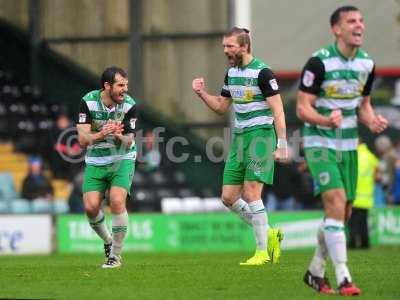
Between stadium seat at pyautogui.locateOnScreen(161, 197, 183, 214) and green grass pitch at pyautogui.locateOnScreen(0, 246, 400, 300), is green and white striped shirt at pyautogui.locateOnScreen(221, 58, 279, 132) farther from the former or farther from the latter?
stadium seat at pyautogui.locateOnScreen(161, 197, 183, 214)

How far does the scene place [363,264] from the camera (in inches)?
581

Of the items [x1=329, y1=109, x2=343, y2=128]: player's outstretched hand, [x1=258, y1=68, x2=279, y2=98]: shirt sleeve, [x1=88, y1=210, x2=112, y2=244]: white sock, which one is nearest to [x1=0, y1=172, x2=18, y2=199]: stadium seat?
[x1=88, y1=210, x2=112, y2=244]: white sock

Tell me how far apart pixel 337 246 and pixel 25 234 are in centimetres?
1396

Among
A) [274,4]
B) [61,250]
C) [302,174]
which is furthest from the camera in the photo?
[274,4]

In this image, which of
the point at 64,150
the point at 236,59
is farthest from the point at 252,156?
the point at 64,150

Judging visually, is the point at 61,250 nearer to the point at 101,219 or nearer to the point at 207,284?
the point at 101,219

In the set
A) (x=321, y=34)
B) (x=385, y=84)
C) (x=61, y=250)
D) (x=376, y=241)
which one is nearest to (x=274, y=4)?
(x=321, y=34)

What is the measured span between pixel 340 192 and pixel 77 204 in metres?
15.1

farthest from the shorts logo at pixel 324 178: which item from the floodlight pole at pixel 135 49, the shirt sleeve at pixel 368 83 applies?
the floodlight pole at pixel 135 49

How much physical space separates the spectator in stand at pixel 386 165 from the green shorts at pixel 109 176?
13.7 metres

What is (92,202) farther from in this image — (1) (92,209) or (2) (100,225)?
(2) (100,225)

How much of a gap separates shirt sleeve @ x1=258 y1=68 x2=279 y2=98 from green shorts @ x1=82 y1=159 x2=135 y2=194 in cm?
174

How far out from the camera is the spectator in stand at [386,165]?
88.6 ft

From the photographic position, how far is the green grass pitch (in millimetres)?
10719
